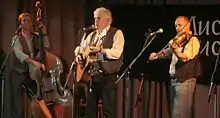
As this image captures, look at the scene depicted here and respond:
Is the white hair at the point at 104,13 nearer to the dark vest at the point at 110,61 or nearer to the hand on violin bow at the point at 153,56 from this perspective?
the dark vest at the point at 110,61

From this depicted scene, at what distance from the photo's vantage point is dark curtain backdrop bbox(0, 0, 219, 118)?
5195mm

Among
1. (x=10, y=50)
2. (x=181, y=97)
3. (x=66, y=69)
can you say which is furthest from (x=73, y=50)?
(x=181, y=97)

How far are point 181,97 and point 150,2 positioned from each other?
43.3 inches

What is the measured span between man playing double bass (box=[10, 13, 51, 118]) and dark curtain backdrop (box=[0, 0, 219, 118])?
9cm

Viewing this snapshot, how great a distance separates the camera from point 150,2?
211 inches

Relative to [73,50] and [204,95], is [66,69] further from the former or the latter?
[204,95]

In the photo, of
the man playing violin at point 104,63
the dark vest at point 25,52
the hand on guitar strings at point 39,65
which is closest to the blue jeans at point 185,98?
the man playing violin at point 104,63

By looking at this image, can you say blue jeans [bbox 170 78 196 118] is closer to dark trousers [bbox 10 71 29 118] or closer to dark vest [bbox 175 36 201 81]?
dark vest [bbox 175 36 201 81]

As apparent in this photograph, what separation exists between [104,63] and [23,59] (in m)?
1.00

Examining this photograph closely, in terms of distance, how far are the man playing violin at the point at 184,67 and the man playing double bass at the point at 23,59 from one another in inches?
57.7

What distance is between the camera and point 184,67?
505cm

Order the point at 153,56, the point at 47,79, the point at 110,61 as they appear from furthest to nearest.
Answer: the point at 47,79 < the point at 153,56 < the point at 110,61

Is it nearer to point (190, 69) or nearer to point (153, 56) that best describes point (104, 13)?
point (153, 56)

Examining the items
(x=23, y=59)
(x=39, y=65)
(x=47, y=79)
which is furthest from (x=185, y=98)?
(x=23, y=59)
